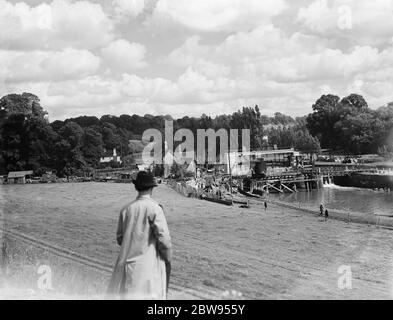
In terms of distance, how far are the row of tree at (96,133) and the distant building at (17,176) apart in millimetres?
355

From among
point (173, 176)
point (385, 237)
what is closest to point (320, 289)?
point (385, 237)

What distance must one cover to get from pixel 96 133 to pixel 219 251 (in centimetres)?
2686

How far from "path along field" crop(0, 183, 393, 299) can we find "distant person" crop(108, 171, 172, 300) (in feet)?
9.30

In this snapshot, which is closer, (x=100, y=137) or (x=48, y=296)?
(x=48, y=296)

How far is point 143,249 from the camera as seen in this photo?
5.87 meters

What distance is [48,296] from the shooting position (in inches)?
339

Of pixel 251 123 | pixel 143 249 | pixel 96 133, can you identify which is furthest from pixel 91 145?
pixel 251 123

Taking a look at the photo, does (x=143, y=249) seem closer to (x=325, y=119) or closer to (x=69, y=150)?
(x=69, y=150)

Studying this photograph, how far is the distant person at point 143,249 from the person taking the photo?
582 cm

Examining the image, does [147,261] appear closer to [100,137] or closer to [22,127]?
[22,127]

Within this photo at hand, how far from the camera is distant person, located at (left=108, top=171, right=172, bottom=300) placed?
5824 millimetres

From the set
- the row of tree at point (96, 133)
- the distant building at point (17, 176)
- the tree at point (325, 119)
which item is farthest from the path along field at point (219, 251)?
the tree at point (325, 119)

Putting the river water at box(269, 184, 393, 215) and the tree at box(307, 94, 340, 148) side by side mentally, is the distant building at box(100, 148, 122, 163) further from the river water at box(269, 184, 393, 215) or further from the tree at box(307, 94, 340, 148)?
the tree at box(307, 94, 340, 148)
